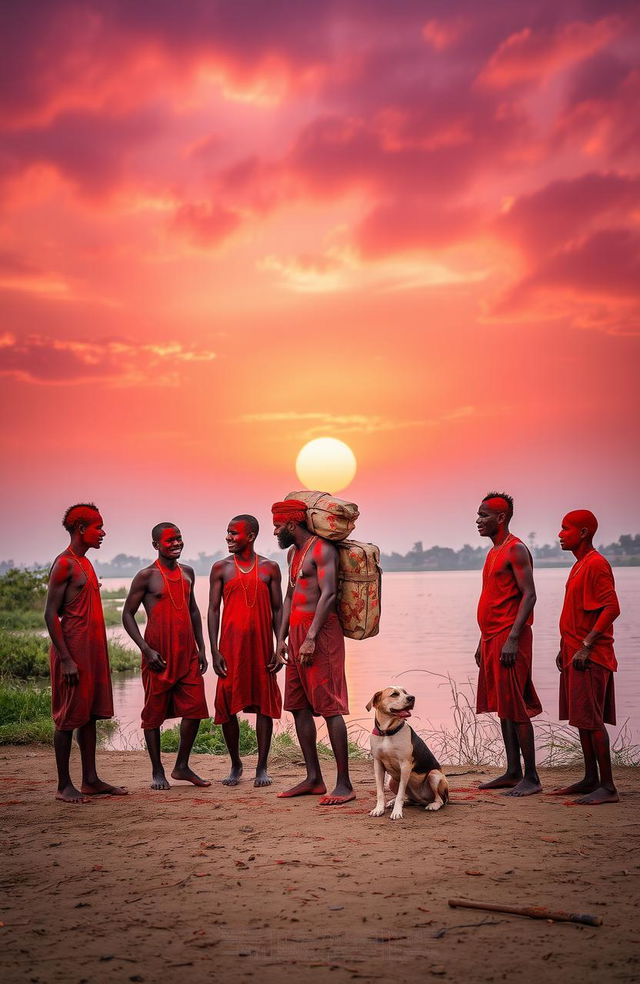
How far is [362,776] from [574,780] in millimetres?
1949

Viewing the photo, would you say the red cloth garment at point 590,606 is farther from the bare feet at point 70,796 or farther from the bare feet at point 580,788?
the bare feet at point 70,796

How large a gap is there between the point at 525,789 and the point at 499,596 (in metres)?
1.58

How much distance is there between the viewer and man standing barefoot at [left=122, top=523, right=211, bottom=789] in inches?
316

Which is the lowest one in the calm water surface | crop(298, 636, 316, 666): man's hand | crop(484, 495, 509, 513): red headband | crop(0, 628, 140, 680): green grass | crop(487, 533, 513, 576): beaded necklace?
the calm water surface

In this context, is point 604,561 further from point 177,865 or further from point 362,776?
point 177,865

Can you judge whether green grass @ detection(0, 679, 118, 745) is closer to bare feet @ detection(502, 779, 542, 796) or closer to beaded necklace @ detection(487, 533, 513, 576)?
bare feet @ detection(502, 779, 542, 796)

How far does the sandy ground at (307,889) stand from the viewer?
13.7 ft

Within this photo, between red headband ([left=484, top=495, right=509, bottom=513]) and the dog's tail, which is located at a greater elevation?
red headband ([left=484, top=495, right=509, bottom=513])

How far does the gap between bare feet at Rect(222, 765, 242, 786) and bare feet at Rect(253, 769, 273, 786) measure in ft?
0.62

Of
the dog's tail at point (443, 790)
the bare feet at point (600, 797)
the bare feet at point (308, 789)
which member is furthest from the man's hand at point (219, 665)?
the bare feet at point (600, 797)

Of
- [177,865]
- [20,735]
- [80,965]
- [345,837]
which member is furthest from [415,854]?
[20,735]

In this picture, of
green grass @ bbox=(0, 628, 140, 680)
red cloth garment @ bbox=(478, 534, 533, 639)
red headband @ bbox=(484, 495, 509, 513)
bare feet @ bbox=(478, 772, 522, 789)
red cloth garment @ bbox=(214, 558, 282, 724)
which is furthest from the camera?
green grass @ bbox=(0, 628, 140, 680)

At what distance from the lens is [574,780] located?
827 cm

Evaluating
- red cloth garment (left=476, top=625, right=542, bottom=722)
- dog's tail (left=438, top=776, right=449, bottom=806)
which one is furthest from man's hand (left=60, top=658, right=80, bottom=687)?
red cloth garment (left=476, top=625, right=542, bottom=722)
